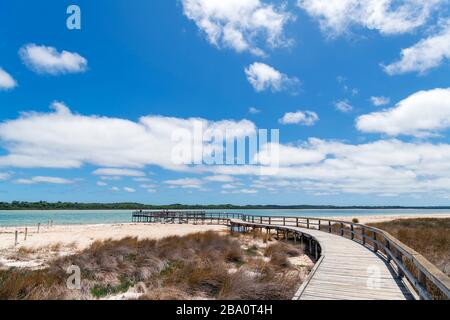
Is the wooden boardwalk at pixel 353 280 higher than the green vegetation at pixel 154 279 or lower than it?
higher

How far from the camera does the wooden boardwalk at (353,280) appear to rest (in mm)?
6211

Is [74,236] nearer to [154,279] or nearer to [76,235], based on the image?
[76,235]

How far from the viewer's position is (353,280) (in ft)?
24.1

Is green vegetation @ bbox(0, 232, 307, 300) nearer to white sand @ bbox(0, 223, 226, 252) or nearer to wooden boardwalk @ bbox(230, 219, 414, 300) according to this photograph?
wooden boardwalk @ bbox(230, 219, 414, 300)

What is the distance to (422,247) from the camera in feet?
43.8

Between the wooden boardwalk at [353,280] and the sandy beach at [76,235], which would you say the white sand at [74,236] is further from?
the wooden boardwalk at [353,280]

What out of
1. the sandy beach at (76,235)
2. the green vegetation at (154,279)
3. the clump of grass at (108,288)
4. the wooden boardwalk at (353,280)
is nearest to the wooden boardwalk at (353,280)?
the wooden boardwalk at (353,280)

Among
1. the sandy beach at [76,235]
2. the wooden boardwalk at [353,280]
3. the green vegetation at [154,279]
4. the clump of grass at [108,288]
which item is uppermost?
the wooden boardwalk at [353,280]

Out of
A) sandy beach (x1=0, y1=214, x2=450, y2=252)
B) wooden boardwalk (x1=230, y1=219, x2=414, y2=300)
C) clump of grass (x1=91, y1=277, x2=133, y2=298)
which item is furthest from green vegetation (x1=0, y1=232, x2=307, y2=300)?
sandy beach (x1=0, y1=214, x2=450, y2=252)

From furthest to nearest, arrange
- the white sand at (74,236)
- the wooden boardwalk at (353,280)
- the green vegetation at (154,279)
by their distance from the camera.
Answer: the white sand at (74,236) → the green vegetation at (154,279) → the wooden boardwalk at (353,280)


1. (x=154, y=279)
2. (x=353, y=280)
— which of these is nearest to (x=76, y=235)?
(x=154, y=279)
